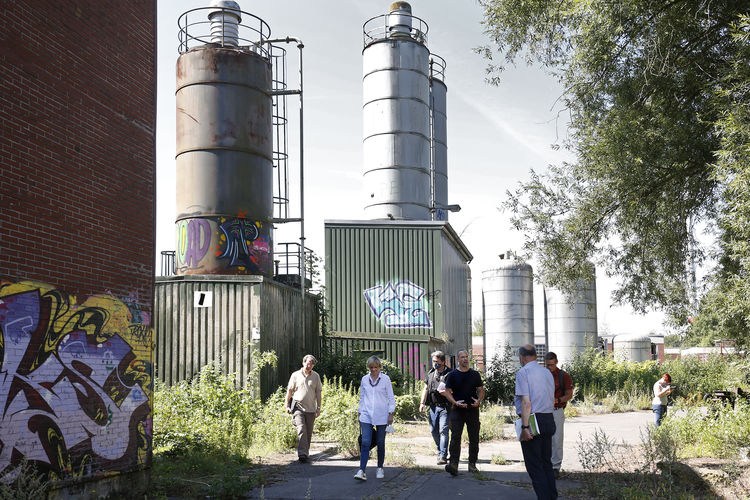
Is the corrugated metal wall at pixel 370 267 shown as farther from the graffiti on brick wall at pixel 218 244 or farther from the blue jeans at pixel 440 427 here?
the blue jeans at pixel 440 427

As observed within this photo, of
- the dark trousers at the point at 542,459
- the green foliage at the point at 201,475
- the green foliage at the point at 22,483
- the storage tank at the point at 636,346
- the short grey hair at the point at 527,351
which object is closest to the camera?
the green foliage at the point at 22,483

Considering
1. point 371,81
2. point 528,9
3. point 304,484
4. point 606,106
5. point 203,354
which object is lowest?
point 304,484

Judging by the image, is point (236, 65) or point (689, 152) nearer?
point (689, 152)

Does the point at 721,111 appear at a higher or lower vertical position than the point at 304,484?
higher

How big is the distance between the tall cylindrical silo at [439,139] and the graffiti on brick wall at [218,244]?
13929mm

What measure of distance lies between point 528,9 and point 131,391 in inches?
370

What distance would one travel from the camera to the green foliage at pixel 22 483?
6.73 meters

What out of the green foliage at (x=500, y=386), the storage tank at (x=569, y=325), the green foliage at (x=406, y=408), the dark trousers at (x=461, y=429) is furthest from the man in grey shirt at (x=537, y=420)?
the storage tank at (x=569, y=325)

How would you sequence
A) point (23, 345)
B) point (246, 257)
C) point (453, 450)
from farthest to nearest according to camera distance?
point (246, 257) → point (453, 450) → point (23, 345)

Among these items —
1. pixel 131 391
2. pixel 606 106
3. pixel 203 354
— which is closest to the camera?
pixel 131 391

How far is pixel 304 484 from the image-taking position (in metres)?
9.41

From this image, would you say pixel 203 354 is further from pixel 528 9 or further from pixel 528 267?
pixel 528 267

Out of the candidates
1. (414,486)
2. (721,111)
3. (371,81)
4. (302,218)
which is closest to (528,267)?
(371,81)

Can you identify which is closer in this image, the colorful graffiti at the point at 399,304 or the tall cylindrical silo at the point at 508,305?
the colorful graffiti at the point at 399,304
